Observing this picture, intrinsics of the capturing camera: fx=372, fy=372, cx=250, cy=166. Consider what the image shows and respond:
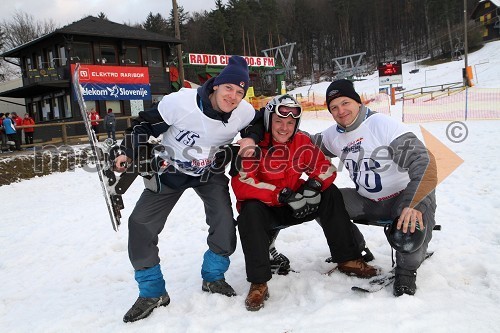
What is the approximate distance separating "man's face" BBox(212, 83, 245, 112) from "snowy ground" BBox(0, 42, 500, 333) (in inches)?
58.9

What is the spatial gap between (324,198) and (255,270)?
2.55ft

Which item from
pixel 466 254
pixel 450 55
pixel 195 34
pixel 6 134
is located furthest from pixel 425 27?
pixel 466 254

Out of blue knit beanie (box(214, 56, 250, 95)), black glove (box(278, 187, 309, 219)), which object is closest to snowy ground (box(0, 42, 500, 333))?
black glove (box(278, 187, 309, 219))

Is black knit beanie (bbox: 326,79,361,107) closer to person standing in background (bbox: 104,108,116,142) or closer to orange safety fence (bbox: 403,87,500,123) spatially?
orange safety fence (bbox: 403,87,500,123)

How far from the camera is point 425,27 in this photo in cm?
6216

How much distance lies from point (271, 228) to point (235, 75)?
4.12ft

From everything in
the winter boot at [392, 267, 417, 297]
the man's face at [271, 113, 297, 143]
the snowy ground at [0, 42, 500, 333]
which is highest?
the man's face at [271, 113, 297, 143]

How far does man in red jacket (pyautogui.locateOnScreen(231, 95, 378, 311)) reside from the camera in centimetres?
278

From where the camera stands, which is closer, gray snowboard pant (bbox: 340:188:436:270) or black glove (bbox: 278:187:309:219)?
black glove (bbox: 278:187:309:219)

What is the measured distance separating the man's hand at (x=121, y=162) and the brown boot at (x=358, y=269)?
192 centimetres

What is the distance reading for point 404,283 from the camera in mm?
2564

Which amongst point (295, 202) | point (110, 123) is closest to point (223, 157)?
point (295, 202)

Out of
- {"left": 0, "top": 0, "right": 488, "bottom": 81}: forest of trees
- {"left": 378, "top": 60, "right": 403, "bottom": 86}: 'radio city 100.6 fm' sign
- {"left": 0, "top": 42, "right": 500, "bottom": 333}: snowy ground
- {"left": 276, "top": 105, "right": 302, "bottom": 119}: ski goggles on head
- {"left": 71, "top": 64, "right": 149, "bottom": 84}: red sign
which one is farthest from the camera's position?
{"left": 0, "top": 0, "right": 488, "bottom": 81}: forest of trees

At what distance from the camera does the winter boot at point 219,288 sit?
116 inches
